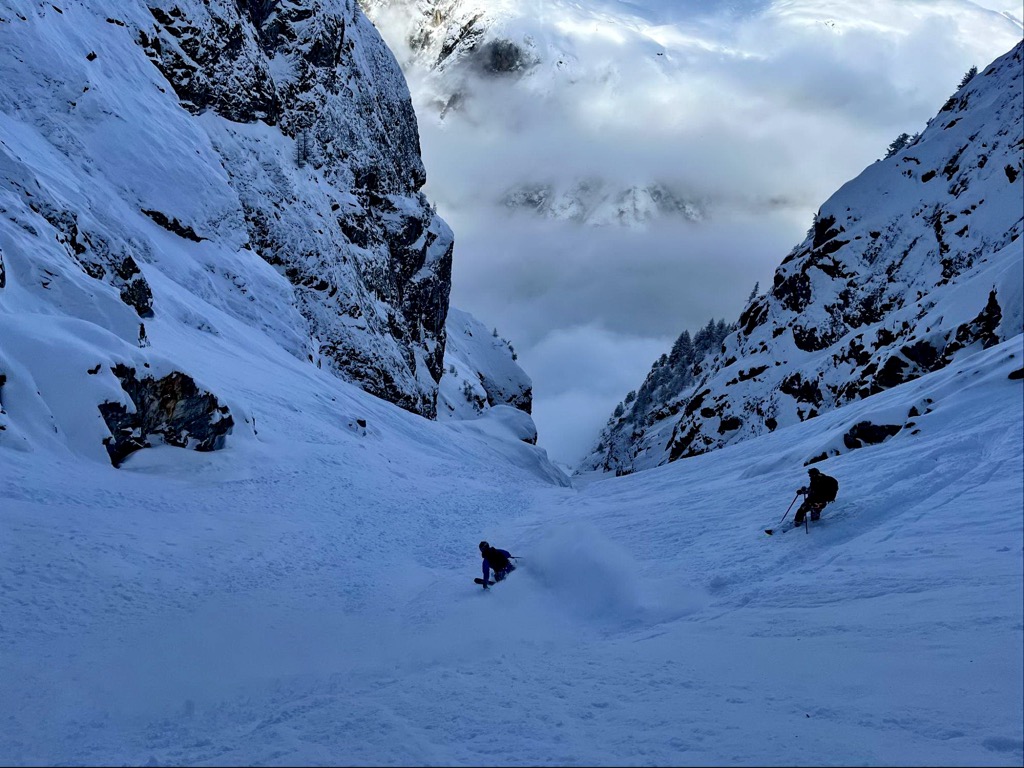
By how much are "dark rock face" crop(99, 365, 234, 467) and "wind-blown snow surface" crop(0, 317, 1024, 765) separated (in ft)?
1.82

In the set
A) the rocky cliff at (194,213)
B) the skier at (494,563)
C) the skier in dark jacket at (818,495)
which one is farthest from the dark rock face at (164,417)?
the skier in dark jacket at (818,495)

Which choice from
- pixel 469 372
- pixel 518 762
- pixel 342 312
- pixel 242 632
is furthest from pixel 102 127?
pixel 469 372

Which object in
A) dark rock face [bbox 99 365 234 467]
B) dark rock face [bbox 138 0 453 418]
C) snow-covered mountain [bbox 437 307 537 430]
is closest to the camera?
dark rock face [bbox 99 365 234 467]

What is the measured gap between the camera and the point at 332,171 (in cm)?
6675

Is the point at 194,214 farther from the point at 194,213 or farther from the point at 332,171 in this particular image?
the point at 332,171

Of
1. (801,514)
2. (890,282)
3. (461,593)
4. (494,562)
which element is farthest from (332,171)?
(801,514)

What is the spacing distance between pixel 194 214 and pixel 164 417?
96.5 feet

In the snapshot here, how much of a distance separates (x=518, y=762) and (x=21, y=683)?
21.9ft

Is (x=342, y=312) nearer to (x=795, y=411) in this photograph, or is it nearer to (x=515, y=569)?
(x=795, y=411)

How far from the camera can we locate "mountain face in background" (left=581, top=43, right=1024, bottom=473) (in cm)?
3472

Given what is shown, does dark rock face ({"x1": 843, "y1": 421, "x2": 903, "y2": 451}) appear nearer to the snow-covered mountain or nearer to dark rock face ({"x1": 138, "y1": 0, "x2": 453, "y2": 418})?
dark rock face ({"x1": 138, "y1": 0, "x2": 453, "y2": 418})

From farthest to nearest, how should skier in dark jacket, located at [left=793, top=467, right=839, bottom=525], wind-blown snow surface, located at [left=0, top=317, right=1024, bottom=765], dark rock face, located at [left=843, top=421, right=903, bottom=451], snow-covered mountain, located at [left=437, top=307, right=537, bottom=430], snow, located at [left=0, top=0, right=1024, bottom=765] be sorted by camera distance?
snow-covered mountain, located at [left=437, top=307, right=537, bottom=430] < dark rock face, located at [left=843, top=421, right=903, bottom=451] < skier in dark jacket, located at [left=793, top=467, right=839, bottom=525] < snow, located at [left=0, top=0, right=1024, bottom=765] < wind-blown snow surface, located at [left=0, top=317, right=1024, bottom=765]

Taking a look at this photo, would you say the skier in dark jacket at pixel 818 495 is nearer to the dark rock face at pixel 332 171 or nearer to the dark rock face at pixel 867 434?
the dark rock face at pixel 867 434

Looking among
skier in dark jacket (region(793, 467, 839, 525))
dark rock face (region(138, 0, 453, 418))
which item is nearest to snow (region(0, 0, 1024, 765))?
skier in dark jacket (region(793, 467, 839, 525))
